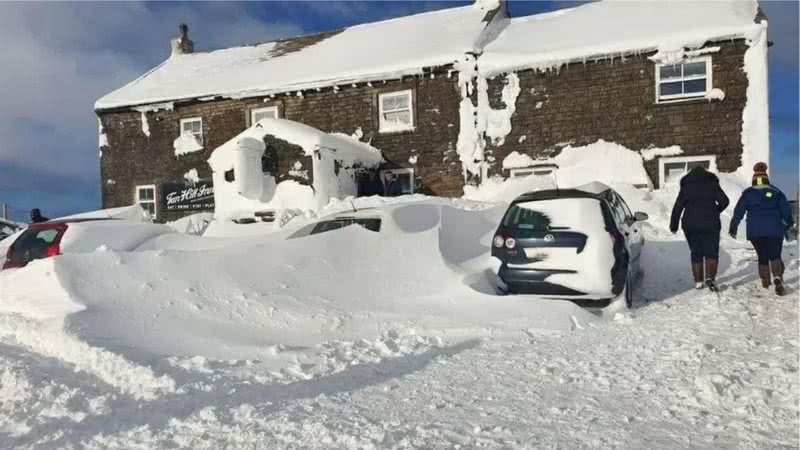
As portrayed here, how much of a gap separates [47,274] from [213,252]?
5.45ft

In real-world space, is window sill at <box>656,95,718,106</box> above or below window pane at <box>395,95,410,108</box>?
below

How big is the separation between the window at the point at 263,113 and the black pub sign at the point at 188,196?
2.54m

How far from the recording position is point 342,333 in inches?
224

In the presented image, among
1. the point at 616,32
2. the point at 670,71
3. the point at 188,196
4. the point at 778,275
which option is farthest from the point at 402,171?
the point at 778,275

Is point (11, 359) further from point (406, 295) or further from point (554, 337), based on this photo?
point (554, 337)

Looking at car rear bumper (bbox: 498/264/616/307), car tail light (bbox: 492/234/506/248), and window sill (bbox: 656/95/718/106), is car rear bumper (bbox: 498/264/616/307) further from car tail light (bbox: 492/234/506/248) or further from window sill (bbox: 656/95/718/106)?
window sill (bbox: 656/95/718/106)

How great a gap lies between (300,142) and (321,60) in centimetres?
465

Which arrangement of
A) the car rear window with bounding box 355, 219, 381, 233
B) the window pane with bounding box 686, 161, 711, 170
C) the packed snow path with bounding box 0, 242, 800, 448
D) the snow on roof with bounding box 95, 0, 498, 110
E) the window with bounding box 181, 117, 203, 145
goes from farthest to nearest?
the window with bounding box 181, 117, 203, 145 < the snow on roof with bounding box 95, 0, 498, 110 < the window pane with bounding box 686, 161, 711, 170 < the car rear window with bounding box 355, 219, 381, 233 < the packed snow path with bounding box 0, 242, 800, 448

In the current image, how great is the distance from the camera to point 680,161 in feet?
47.5

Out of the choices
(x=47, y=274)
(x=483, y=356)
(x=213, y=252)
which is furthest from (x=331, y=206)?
(x=483, y=356)

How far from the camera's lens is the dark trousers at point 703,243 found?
761 cm

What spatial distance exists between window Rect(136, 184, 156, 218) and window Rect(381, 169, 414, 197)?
890 cm

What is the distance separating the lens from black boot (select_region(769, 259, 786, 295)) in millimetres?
7302

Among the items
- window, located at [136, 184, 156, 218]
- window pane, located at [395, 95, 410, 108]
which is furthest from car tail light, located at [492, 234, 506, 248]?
window, located at [136, 184, 156, 218]
